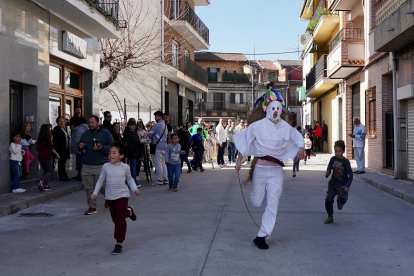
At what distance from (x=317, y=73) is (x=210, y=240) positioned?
25856mm

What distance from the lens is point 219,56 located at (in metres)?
74.8

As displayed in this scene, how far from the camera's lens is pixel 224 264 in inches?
222

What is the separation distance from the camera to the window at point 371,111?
19.7 m

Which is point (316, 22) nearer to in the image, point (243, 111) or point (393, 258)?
point (393, 258)

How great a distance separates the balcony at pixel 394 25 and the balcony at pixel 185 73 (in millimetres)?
13613

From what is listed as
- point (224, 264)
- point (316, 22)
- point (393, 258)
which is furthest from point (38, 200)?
point (316, 22)

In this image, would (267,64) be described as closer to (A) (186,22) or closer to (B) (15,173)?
(A) (186,22)

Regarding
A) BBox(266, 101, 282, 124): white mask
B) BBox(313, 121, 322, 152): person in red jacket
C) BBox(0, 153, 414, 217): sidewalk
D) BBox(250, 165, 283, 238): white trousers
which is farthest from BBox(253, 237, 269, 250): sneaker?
BBox(313, 121, 322, 152): person in red jacket

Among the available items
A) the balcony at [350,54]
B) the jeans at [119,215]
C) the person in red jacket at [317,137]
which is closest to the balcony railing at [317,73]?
the person in red jacket at [317,137]

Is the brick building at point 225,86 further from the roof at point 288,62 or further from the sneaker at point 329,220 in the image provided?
the sneaker at point 329,220

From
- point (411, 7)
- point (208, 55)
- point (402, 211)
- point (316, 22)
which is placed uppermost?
point (208, 55)

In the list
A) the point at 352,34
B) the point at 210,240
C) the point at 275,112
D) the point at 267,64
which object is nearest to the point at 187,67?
the point at 352,34

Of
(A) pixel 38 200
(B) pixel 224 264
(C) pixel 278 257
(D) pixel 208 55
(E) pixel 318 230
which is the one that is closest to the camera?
(B) pixel 224 264

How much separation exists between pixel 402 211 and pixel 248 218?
3069 millimetres
